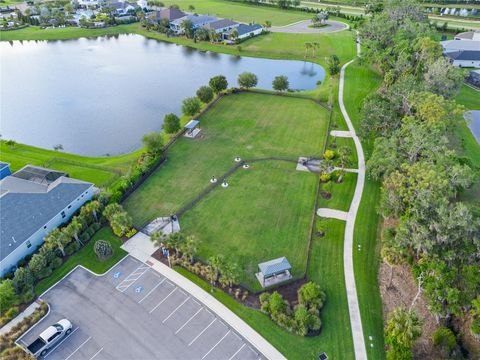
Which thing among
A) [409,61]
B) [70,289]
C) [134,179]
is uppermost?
[409,61]

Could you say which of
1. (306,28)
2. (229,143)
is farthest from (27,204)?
(306,28)

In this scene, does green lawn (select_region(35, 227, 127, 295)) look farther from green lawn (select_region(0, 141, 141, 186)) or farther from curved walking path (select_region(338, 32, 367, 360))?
curved walking path (select_region(338, 32, 367, 360))

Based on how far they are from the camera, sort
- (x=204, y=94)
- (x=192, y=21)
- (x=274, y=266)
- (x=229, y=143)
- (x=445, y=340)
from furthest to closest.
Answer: (x=192, y=21) → (x=204, y=94) → (x=229, y=143) → (x=274, y=266) → (x=445, y=340)

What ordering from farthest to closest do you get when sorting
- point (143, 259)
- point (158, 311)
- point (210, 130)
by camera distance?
point (210, 130)
point (143, 259)
point (158, 311)

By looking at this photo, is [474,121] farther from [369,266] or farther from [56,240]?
[56,240]

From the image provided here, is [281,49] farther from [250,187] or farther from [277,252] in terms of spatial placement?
[277,252]

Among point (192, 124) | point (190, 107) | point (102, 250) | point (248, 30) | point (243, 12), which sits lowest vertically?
point (102, 250)

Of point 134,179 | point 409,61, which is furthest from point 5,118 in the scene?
point 409,61

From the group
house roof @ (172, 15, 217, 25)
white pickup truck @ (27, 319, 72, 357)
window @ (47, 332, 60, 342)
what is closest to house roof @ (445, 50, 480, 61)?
house roof @ (172, 15, 217, 25)
